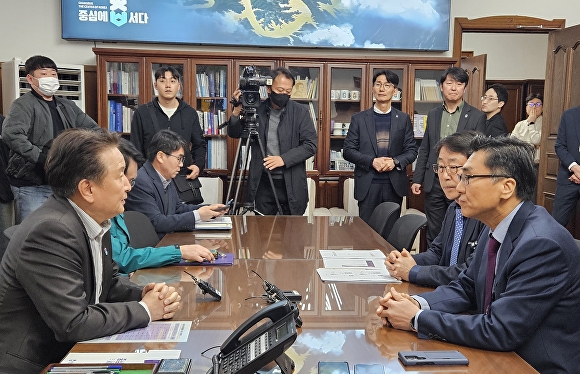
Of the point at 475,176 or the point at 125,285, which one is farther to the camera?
the point at 125,285

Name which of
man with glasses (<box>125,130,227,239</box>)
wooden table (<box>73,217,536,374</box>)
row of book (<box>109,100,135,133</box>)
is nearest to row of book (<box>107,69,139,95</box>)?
row of book (<box>109,100,135,133</box>)

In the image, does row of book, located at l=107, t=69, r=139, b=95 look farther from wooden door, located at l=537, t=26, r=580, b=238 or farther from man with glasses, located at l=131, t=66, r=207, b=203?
wooden door, located at l=537, t=26, r=580, b=238

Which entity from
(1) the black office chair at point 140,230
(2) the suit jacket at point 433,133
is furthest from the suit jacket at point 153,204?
(2) the suit jacket at point 433,133

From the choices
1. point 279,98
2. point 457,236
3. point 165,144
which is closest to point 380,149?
point 279,98

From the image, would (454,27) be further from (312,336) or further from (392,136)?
(312,336)

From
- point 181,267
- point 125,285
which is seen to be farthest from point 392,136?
point 125,285

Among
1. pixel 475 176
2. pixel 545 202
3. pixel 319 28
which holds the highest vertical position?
pixel 319 28

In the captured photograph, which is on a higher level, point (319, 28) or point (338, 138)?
point (319, 28)

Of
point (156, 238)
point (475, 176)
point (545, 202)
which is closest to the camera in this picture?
point (475, 176)

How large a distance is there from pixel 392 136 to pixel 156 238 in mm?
2348

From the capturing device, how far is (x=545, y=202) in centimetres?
525

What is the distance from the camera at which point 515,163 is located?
1.69 m

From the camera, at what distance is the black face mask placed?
420cm

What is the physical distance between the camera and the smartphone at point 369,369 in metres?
1.28
